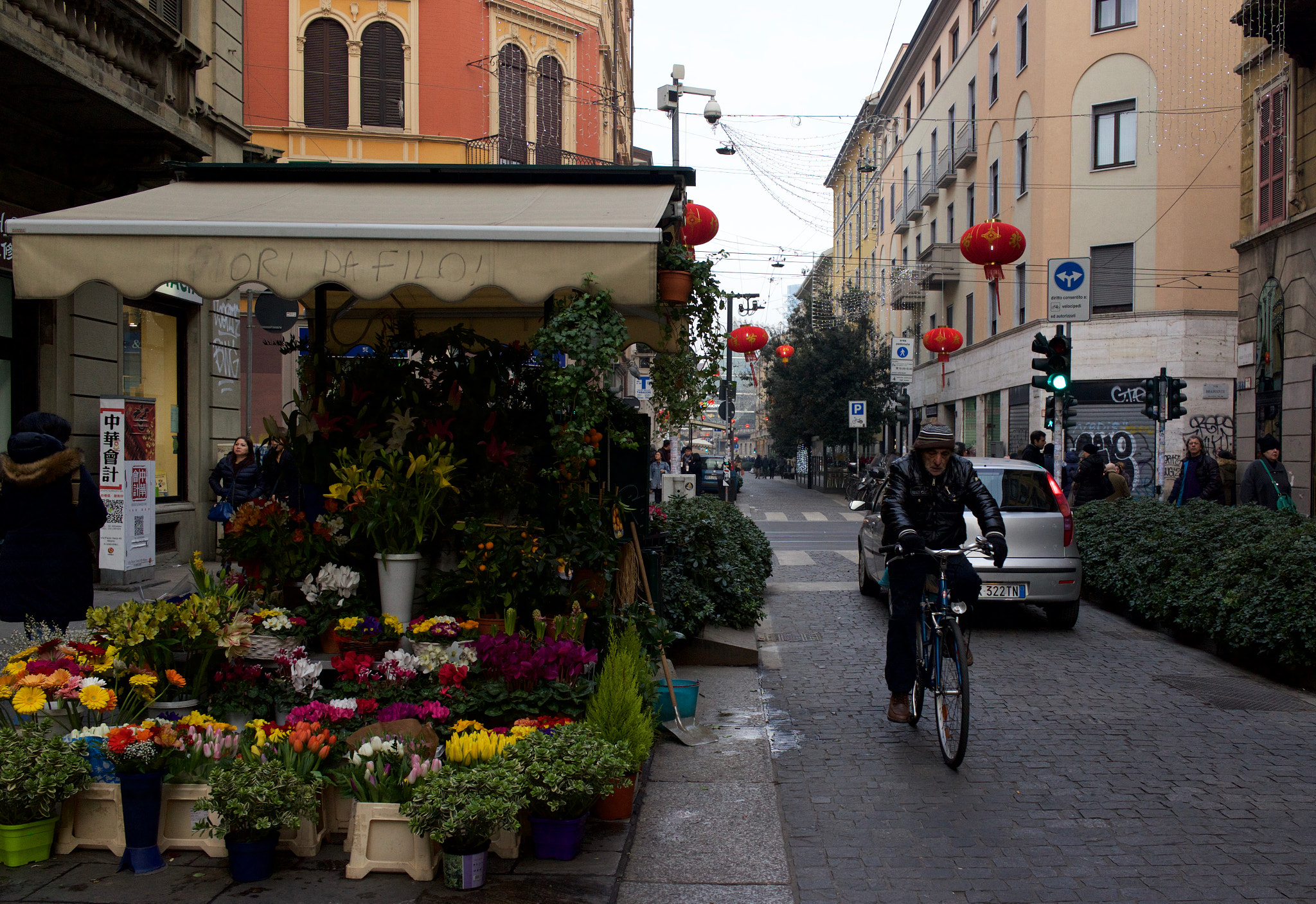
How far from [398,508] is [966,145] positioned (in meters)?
33.6

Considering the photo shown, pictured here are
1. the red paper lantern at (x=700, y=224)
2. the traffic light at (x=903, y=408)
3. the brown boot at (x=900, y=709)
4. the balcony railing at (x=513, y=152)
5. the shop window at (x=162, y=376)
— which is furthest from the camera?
the traffic light at (x=903, y=408)

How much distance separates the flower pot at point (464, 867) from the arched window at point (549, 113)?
21046 millimetres

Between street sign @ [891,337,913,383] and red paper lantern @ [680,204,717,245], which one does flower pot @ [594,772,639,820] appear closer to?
red paper lantern @ [680,204,717,245]

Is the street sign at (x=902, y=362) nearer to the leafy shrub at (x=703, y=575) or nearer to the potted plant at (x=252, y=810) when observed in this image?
the leafy shrub at (x=703, y=575)

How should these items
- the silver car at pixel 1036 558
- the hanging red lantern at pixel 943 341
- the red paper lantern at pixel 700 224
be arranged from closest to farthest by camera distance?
the silver car at pixel 1036 558 < the red paper lantern at pixel 700 224 < the hanging red lantern at pixel 943 341

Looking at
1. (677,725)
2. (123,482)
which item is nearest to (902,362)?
(123,482)

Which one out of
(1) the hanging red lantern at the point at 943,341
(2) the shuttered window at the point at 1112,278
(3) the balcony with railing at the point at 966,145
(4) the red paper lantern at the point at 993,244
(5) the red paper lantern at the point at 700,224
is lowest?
(5) the red paper lantern at the point at 700,224

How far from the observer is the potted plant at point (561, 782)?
13.4ft

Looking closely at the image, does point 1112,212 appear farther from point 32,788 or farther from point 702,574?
point 32,788

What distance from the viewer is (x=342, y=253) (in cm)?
516

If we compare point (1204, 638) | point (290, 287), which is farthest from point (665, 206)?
point (1204, 638)

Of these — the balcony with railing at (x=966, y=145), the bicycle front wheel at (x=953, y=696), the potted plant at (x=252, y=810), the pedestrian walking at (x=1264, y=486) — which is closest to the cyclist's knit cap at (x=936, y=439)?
the bicycle front wheel at (x=953, y=696)

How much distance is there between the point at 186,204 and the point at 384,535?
81.3 inches

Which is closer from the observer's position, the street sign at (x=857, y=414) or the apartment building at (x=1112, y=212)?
the apartment building at (x=1112, y=212)
